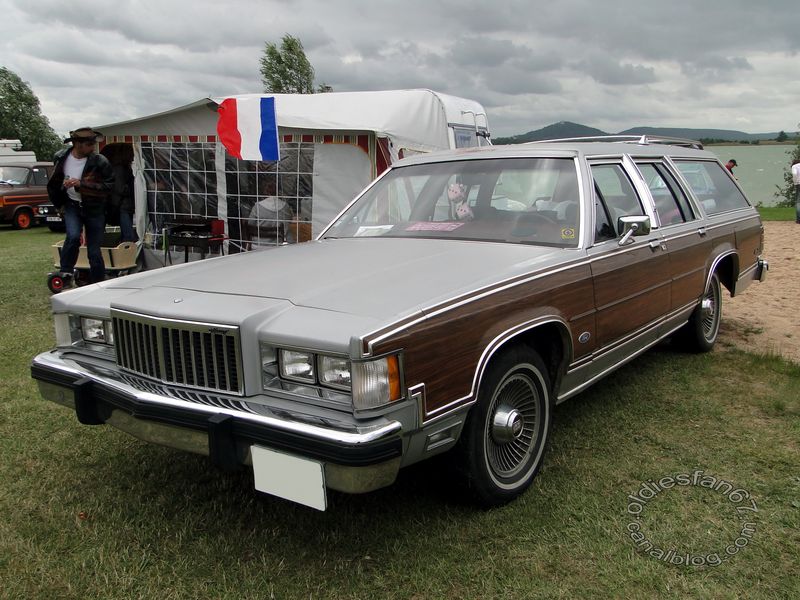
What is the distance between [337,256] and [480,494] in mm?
1367

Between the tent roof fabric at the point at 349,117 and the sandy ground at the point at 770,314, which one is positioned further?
the tent roof fabric at the point at 349,117

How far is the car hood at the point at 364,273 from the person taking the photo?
2.51 m

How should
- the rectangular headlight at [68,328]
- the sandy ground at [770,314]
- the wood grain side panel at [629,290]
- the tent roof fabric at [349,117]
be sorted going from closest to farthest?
the rectangular headlight at [68,328]
the wood grain side panel at [629,290]
the sandy ground at [770,314]
the tent roof fabric at [349,117]

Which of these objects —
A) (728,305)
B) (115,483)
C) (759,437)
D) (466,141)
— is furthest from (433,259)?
(466,141)

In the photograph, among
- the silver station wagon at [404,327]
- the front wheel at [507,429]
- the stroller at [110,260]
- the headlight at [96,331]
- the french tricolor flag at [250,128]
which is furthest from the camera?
the stroller at [110,260]

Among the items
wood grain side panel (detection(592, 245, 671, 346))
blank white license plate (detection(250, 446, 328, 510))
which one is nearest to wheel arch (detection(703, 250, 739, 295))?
wood grain side panel (detection(592, 245, 671, 346))

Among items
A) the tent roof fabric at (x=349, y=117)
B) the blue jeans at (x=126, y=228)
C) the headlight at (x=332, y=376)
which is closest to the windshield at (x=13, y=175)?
the tent roof fabric at (x=349, y=117)

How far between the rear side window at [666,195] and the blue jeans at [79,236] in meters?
5.88

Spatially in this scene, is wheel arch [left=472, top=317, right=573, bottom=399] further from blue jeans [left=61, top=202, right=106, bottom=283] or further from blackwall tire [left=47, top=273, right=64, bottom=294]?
blackwall tire [left=47, top=273, right=64, bottom=294]

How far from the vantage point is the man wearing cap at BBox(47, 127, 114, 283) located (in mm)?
7062

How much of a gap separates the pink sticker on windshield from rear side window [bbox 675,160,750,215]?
2226 mm

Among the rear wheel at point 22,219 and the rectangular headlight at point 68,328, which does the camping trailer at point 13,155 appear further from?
the rectangular headlight at point 68,328

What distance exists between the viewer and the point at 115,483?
322cm

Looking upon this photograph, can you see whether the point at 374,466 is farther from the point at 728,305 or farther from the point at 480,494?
the point at 728,305
